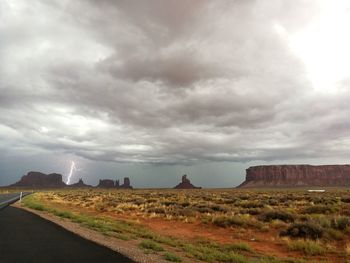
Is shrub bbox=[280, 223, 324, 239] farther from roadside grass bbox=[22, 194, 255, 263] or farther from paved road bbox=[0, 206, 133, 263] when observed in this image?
paved road bbox=[0, 206, 133, 263]

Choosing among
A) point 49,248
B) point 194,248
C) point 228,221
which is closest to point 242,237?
point 228,221

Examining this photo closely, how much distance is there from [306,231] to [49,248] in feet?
42.1

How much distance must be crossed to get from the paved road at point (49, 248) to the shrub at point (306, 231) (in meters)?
10.8

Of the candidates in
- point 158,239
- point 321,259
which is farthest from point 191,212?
point 321,259

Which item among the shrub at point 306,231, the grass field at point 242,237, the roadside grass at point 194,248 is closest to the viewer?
the roadside grass at point 194,248

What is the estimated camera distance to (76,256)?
460 inches

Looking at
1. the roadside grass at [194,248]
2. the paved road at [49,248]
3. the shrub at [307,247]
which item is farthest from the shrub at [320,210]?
the paved road at [49,248]

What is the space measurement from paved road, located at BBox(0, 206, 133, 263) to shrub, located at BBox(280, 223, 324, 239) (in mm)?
10783

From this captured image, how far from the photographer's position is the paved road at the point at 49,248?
11.2 m

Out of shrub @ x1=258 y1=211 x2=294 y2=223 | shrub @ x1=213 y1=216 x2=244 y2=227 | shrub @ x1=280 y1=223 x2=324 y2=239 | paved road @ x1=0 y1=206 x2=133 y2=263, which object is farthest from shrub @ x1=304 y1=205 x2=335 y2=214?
paved road @ x1=0 y1=206 x2=133 y2=263

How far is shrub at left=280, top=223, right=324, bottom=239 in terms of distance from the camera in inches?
745

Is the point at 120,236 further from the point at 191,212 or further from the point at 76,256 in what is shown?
the point at 191,212

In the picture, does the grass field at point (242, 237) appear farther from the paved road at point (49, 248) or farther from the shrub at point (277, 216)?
the paved road at point (49, 248)

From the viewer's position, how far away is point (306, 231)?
1908cm
